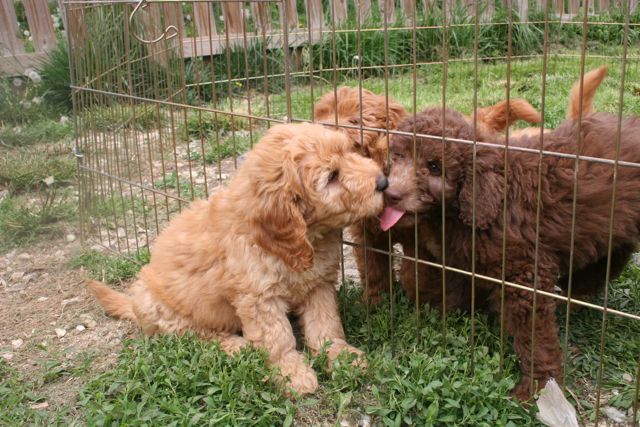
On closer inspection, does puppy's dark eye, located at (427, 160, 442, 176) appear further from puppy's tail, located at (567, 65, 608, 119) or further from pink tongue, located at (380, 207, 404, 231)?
puppy's tail, located at (567, 65, 608, 119)

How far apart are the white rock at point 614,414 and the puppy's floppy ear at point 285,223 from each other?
1.34 m

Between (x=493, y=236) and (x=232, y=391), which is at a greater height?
(x=493, y=236)

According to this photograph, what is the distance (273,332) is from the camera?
123 inches

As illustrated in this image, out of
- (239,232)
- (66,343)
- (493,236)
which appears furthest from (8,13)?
(493,236)

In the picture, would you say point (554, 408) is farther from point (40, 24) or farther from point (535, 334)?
point (40, 24)

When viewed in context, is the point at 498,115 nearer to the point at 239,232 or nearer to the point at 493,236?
the point at 493,236

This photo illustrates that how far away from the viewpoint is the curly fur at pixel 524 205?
9.34 feet

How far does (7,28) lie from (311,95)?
632 cm

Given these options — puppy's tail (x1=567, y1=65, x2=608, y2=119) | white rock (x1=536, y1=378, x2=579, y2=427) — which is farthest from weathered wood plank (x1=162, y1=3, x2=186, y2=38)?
white rock (x1=536, y1=378, x2=579, y2=427)

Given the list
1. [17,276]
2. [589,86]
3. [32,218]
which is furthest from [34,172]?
[589,86]

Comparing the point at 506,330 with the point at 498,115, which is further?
the point at 498,115

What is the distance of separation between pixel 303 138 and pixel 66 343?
5.83ft

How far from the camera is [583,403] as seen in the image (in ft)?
9.50

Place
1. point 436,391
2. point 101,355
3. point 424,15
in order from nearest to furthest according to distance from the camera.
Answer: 1. point 436,391
2. point 101,355
3. point 424,15
